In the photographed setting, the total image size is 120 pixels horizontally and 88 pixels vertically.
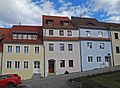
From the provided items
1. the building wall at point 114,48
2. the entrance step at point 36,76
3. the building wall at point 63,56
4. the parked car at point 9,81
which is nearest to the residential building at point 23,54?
the entrance step at point 36,76

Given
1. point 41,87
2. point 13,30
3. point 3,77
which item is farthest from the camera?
Answer: point 13,30

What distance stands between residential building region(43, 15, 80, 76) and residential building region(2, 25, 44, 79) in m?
1.53

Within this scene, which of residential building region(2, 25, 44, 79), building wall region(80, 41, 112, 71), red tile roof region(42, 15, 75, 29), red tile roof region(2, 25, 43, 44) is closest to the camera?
residential building region(2, 25, 44, 79)

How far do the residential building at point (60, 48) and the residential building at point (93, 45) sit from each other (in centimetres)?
129

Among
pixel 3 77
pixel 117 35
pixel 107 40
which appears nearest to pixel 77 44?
pixel 107 40

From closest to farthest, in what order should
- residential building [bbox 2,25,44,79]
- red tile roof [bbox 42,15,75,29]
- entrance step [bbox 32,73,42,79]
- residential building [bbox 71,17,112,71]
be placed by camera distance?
entrance step [bbox 32,73,42,79], residential building [bbox 2,25,44,79], residential building [bbox 71,17,112,71], red tile roof [bbox 42,15,75,29]

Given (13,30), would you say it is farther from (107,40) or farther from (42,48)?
(107,40)

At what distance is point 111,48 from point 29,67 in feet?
61.2

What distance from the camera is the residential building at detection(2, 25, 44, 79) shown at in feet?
142

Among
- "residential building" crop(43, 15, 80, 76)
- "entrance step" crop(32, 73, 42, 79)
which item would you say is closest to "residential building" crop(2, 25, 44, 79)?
"entrance step" crop(32, 73, 42, 79)

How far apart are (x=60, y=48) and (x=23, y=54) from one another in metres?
7.67

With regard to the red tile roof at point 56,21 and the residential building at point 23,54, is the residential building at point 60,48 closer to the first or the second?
the red tile roof at point 56,21

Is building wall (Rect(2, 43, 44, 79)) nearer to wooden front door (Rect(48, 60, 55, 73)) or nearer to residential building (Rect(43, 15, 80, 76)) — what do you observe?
residential building (Rect(43, 15, 80, 76))

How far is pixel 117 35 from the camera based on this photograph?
51.1 meters
